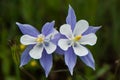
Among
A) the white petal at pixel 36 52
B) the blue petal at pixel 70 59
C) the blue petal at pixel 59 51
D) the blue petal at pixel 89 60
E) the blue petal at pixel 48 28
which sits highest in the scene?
the blue petal at pixel 48 28

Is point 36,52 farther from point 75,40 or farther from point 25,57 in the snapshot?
point 75,40

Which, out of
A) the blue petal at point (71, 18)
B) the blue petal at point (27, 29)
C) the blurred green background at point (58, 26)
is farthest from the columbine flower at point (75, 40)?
the blurred green background at point (58, 26)

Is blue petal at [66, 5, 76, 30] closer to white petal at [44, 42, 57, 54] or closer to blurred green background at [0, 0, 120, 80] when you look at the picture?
white petal at [44, 42, 57, 54]

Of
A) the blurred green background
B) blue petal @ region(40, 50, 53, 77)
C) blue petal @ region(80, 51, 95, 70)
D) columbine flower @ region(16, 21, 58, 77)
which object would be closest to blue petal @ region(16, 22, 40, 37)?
columbine flower @ region(16, 21, 58, 77)

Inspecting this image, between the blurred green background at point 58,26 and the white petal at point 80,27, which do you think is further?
the blurred green background at point 58,26

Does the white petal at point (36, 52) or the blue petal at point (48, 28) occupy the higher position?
the blue petal at point (48, 28)

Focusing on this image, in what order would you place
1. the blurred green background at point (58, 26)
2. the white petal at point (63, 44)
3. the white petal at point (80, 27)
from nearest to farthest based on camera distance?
1. the white petal at point (63, 44)
2. the white petal at point (80, 27)
3. the blurred green background at point (58, 26)

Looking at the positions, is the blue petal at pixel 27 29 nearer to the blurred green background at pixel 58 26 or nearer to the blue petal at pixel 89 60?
the blue petal at pixel 89 60
